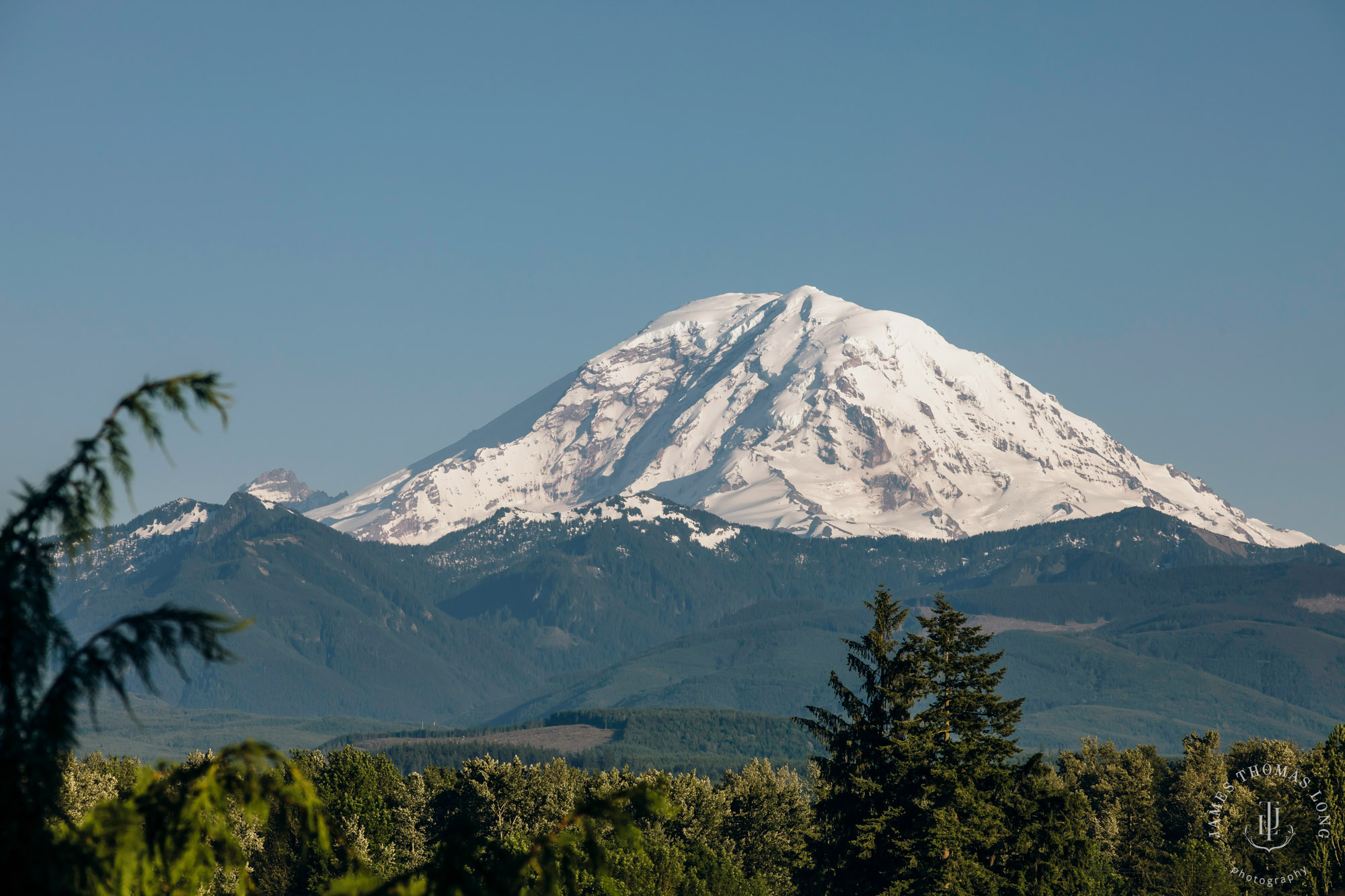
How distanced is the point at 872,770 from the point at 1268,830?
74.8m

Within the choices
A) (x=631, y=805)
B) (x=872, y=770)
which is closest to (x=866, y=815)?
(x=872, y=770)

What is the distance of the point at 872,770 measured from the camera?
3095 inches

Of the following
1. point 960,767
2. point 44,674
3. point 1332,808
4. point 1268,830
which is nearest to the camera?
point 44,674

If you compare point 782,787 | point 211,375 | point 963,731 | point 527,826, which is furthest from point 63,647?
point 782,787

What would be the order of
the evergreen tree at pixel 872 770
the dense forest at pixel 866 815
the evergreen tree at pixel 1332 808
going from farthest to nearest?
the evergreen tree at pixel 1332 808
the evergreen tree at pixel 872 770
the dense forest at pixel 866 815

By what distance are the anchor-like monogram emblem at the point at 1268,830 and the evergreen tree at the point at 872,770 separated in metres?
70.4

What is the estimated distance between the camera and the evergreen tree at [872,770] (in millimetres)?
76062

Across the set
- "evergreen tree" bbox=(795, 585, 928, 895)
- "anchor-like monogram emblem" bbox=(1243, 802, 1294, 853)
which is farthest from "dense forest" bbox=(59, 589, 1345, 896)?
"anchor-like monogram emblem" bbox=(1243, 802, 1294, 853)

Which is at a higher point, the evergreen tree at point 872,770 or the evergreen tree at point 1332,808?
the evergreen tree at point 872,770

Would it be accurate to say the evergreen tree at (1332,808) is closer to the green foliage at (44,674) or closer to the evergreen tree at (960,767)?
the evergreen tree at (960,767)

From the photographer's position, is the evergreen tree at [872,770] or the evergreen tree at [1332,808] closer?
the evergreen tree at [872,770]

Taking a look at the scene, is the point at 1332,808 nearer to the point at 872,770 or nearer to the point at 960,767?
the point at 960,767

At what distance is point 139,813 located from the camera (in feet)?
60.6

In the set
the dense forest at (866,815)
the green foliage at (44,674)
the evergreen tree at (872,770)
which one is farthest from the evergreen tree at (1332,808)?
the green foliage at (44,674)
